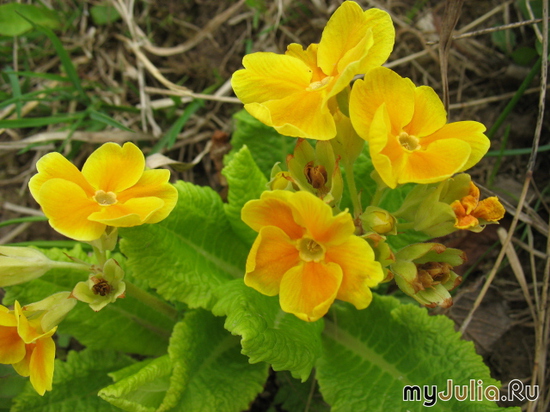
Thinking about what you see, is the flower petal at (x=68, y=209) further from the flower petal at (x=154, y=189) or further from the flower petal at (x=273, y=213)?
the flower petal at (x=273, y=213)

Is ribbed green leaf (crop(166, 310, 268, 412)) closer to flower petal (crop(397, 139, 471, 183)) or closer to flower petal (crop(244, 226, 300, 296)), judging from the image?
flower petal (crop(244, 226, 300, 296))

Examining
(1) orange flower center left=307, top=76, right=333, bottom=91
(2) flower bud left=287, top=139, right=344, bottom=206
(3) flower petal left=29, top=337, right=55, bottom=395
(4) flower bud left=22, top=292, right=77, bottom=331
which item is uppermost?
(1) orange flower center left=307, top=76, right=333, bottom=91

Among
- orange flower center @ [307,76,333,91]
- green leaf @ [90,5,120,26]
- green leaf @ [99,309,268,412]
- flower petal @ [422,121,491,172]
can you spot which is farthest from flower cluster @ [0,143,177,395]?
green leaf @ [90,5,120,26]

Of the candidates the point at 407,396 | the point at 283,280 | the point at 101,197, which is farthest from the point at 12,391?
the point at 407,396

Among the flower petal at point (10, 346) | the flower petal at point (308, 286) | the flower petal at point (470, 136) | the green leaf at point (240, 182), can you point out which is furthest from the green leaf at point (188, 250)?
the flower petal at point (470, 136)

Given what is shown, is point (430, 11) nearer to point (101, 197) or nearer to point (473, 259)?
point (473, 259)

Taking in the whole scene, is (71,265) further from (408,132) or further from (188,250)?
(408,132)
